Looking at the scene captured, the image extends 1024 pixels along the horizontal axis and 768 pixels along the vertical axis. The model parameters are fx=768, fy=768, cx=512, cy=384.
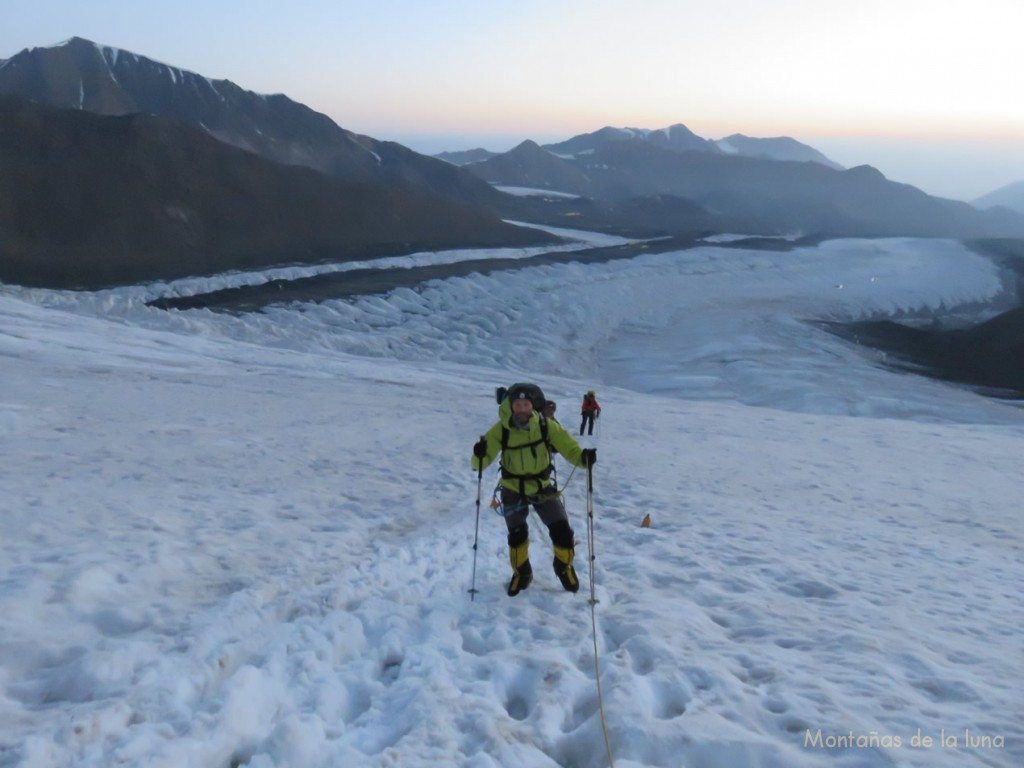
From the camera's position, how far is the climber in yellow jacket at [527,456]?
700cm

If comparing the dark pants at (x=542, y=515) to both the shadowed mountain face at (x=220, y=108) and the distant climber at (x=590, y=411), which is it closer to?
the distant climber at (x=590, y=411)

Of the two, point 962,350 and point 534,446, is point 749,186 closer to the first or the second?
point 962,350

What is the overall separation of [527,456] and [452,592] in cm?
166

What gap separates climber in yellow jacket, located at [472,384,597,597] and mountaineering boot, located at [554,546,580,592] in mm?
68

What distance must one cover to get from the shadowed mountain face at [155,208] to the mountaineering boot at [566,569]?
37.7 m

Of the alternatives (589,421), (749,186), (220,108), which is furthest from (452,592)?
(749,186)

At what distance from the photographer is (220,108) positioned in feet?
320

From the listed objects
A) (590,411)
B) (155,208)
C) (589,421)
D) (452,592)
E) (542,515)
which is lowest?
(589,421)

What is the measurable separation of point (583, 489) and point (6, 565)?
813 centimetres

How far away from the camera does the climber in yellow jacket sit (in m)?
7.00

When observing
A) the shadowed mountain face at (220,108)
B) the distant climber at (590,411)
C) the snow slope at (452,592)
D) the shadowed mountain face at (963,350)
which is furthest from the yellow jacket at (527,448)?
the shadowed mountain face at (220,108)

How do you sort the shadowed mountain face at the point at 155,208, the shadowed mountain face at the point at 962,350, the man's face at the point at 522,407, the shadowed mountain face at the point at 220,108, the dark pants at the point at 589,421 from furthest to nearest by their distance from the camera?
1. the shadowed mountain face at the point at 220,108
2. the shadowed mountain face at the point at 155,208
3. the shadowed mountain face at the point at 962,350
4. the dark pants at the point at 589,421
5. the man's face at the point at 522,407

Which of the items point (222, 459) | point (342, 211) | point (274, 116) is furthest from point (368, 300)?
point (274, 116)

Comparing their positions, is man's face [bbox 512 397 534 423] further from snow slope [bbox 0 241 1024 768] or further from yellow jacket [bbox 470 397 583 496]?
snow slope [bbox 0 241 1024 768]
